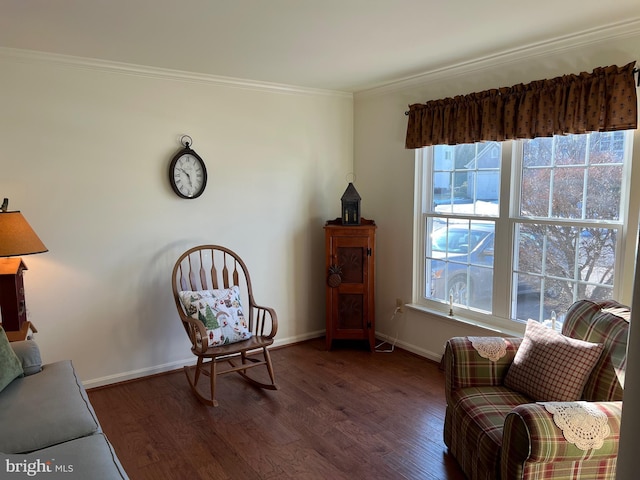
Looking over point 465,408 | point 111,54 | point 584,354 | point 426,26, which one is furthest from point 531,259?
point 111,54

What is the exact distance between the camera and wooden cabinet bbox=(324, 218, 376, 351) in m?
4.16

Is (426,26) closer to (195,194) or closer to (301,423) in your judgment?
(195,194)

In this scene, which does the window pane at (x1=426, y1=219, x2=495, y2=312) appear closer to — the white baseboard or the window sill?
the window sill

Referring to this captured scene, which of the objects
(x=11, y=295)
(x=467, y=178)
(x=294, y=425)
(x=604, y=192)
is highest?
(x=467, y=178)

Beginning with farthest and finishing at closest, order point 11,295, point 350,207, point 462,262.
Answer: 1. point 350,207
2. point 462,262
3. point 11,295

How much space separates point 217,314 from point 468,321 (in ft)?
6.22

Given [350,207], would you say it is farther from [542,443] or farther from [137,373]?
[542,443]

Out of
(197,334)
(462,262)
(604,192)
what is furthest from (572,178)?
(197,334)

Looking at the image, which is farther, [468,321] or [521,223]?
[468,321]

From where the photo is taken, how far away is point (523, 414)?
6.08 feet

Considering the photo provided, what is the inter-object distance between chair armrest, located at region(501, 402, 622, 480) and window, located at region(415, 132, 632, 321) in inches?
50.8

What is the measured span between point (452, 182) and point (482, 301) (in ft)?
3.19

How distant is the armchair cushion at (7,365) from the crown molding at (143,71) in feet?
5.99

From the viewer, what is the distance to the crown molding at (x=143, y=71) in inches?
122
